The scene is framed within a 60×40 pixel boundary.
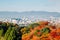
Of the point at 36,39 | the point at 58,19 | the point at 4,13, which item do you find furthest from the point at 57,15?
the point at 36,39

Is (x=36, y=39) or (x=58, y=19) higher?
(x=36, y=39)

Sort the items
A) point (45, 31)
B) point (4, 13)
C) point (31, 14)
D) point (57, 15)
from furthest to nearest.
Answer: point (4, 13) → point (31, 14) → point (57, 15) → point (45, 31)

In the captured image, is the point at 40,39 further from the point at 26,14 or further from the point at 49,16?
the point at 26,14

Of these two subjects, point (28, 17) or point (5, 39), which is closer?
point (5, 39)

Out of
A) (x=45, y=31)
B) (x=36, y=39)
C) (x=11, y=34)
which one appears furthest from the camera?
(x=45, y=31)

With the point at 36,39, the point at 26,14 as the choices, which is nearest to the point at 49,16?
the point at 26,14

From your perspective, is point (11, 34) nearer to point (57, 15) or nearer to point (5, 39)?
point (5, 39)

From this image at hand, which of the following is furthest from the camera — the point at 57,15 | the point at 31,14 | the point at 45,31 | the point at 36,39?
the point at 31,14

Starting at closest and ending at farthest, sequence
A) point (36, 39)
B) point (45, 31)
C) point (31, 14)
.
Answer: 1. point (36, 39)
2. point (45, 31)
3. point (31, 14)

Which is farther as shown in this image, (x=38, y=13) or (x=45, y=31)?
(x=38, y=13)
